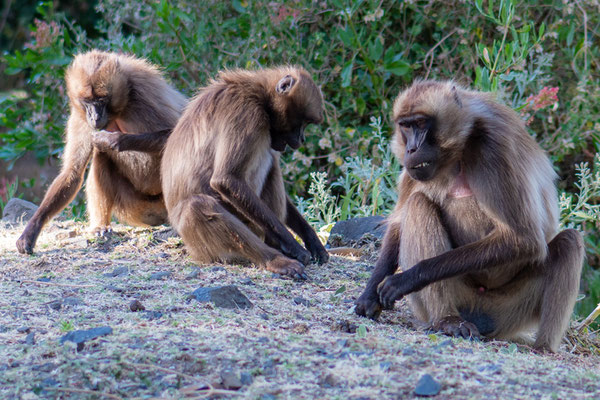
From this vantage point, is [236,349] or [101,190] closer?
[236,349]

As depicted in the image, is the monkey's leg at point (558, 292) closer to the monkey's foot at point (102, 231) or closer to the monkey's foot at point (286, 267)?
the monkey's foot at point (286, 267)

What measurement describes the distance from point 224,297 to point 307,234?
1627 mm

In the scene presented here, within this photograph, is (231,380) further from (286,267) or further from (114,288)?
(286,267)

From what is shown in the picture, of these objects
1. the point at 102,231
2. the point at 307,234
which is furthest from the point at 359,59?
the point at 102,231

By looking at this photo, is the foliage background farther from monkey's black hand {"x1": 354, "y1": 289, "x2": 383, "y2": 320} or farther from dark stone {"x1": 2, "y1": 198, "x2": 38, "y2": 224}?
monkey's black hand {"x1": 354, "y1": 289, "x2": 383, "y2": 320}

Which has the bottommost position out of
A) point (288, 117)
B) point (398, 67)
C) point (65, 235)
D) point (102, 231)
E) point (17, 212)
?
point (17, 212)

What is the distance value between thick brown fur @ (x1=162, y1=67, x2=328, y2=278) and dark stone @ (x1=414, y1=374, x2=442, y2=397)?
202cm

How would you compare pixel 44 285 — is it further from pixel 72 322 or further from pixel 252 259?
pixel 252 259

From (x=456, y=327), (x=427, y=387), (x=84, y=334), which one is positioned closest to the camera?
(x=427, y=387)

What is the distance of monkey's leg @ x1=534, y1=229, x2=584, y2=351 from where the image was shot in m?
3.83

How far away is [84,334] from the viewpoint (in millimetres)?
3113

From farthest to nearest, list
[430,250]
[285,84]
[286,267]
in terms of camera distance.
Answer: [285,84] < [286,267] < [430,250]

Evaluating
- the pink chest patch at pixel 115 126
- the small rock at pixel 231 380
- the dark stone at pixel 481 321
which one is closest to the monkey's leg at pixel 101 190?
the pink chest patch at pixel 115 126

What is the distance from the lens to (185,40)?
7562 mm
